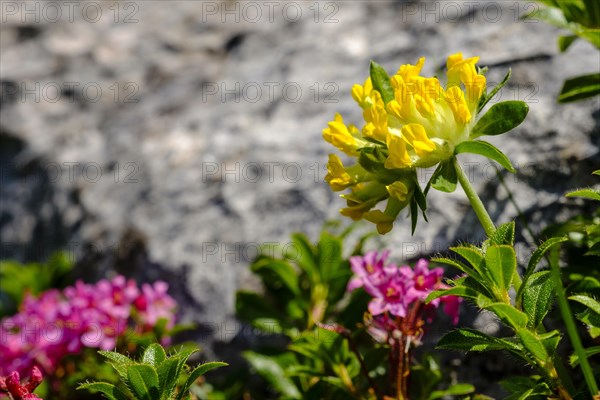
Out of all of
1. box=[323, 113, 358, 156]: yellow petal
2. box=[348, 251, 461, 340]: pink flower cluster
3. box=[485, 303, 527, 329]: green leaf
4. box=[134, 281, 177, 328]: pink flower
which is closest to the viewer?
box=[485, 303, 527, 329]: green leaf

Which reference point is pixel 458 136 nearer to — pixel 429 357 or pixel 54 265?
pixel 429 357

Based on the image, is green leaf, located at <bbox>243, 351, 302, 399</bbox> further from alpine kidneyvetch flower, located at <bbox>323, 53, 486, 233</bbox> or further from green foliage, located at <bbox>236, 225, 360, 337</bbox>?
alpine kidneyvetch flower, located at <bbox>323, 53, 486, 233</bbox>

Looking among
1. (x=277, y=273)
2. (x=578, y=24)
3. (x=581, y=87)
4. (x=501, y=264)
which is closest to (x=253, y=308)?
(x=277, y=273)

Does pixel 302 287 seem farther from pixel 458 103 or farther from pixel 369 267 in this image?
pixel 458 103

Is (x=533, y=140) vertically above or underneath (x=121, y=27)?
underneath

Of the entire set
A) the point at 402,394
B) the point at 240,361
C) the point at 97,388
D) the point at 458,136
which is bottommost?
the point at 240,361

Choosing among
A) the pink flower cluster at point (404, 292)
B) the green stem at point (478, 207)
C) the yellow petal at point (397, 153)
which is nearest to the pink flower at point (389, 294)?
the pink flower cluster at point (404, 292)

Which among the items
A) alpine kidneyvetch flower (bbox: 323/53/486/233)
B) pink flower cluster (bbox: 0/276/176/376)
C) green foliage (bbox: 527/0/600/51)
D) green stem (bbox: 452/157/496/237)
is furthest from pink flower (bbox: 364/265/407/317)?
pink flower cluster (bbox: 0/276/176/376)

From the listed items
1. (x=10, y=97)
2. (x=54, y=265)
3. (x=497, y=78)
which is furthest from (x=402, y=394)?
(x=10, y=97)
